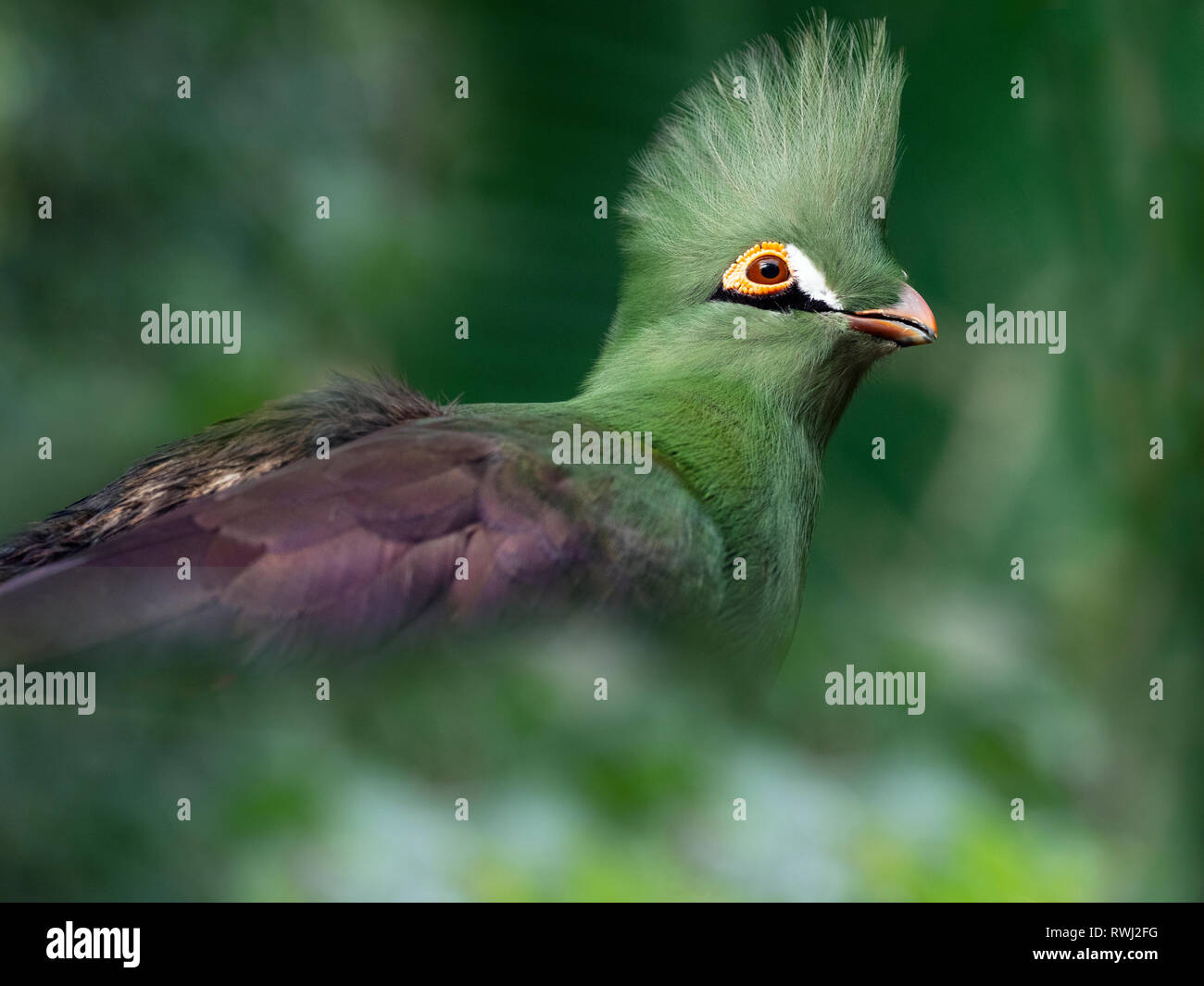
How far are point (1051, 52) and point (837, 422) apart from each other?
841 millimetres

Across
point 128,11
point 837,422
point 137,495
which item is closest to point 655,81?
point 837,422

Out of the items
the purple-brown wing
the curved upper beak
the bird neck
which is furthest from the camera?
the curved upper beak

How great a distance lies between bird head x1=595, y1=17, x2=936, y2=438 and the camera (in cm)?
243

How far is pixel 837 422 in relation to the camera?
8.56ft

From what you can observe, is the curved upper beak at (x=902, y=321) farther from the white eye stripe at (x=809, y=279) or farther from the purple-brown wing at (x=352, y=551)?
the purple-brown wing at (x=352, y=551)

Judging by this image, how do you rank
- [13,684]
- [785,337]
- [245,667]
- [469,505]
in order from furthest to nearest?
[785,337], [469,505], [245,667], [13,684]

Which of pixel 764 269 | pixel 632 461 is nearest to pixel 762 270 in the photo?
pixel 764 269

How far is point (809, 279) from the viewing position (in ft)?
7.99

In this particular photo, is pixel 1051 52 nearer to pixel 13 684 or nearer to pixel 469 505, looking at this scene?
pixel 469 505

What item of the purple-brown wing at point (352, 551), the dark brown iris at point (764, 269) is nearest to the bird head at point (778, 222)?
the dark brown iris at point (764, 269)

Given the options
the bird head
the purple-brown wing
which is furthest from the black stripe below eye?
the purple-brown wing

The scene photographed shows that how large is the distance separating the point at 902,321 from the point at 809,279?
0.65ft

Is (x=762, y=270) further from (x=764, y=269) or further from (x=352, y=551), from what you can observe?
(x=352, y=551)

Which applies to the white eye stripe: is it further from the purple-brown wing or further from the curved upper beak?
the purple-brown wing
